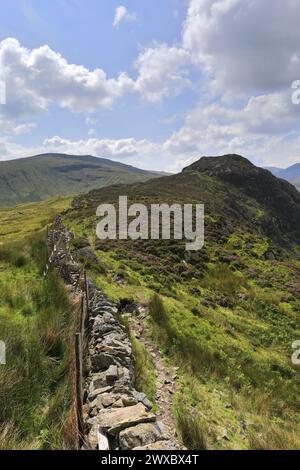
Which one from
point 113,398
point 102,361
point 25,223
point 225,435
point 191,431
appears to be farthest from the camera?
point 25,223

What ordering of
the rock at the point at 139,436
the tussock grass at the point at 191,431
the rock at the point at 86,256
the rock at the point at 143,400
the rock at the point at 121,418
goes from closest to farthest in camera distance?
the rock at the point at 139,436, the rock at the point at 121,418, the tussock grass at the point at 191,431, the rock at the point at 143,400, the rock at the point at 86,256

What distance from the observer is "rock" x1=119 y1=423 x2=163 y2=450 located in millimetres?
5137

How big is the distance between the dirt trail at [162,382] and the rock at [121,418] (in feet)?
1.60

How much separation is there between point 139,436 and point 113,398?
1247mm

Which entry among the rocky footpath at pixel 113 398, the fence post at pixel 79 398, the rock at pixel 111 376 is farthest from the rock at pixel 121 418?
the rock at pixel 111 376

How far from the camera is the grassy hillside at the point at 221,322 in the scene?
775 cm

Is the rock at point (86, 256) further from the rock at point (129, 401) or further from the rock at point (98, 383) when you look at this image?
the rock at point (129, 401)

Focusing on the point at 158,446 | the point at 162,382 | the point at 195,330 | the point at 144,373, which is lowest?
the point at 195,330

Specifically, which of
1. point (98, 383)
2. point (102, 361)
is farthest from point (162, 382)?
point (98, 383)

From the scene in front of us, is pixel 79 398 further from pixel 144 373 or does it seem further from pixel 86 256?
pixel 86 256

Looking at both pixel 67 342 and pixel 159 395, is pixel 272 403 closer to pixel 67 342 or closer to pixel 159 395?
pixel 159 395

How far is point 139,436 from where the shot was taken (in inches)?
205

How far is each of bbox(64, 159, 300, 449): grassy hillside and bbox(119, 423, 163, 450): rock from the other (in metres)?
0.93

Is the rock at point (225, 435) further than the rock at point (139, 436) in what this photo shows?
Yes
